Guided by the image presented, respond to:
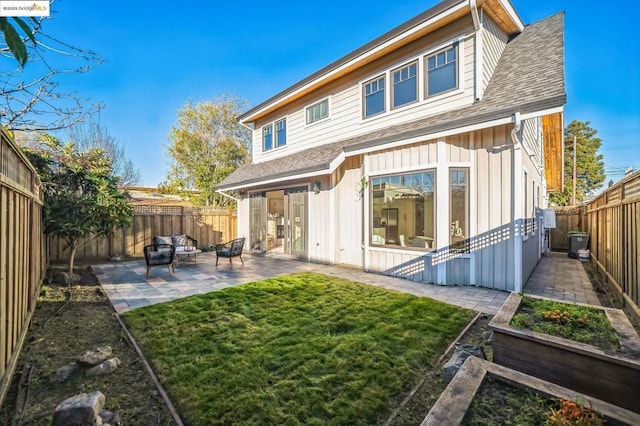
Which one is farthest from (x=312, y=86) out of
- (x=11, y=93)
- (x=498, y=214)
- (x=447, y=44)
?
(x=11, y=93)

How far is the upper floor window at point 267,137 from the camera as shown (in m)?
12.1

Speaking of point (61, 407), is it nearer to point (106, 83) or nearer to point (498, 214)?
point (498, 214)

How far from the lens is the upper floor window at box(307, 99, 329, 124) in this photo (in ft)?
31.2

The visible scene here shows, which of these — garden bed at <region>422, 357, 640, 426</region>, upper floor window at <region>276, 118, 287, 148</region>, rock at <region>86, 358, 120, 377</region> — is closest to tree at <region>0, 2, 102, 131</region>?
rock at <region>86, 358, 120, 377</region>

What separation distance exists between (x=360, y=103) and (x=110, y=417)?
8.28 metres

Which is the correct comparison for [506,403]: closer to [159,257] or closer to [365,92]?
[159,257]

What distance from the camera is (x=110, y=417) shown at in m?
2.27

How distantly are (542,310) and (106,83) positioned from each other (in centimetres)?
967

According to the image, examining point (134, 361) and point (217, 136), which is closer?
point (134, 361)

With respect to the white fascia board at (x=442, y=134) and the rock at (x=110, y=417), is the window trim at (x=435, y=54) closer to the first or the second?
the white fascia board at (x=442, y=134)

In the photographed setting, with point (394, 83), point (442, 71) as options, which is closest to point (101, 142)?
point (394, 83)

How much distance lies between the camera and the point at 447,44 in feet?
20.9

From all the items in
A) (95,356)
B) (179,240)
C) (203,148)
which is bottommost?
(95,356)

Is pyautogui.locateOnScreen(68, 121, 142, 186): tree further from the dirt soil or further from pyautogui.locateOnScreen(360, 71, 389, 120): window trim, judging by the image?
pyautogui.locateOnScreen(360, 71, 389, 120): window trim
